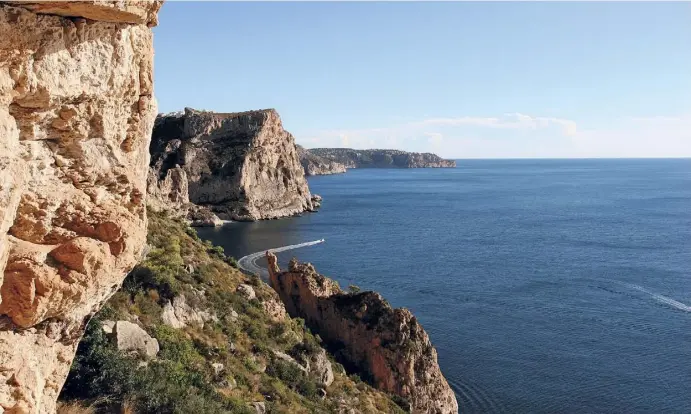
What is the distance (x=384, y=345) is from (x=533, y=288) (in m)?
30.7

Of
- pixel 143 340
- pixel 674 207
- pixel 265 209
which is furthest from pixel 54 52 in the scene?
pixel 674 207

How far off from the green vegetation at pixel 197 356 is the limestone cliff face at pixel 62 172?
4.52 m

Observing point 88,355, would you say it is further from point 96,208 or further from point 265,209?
point 265,209

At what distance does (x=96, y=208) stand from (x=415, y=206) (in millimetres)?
115361

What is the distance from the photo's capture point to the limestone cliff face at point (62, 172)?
23.0 ft

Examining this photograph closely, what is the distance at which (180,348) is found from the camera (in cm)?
1698

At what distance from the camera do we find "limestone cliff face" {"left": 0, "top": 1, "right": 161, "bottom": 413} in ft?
23.0

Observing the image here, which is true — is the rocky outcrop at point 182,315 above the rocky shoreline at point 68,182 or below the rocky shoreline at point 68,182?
below

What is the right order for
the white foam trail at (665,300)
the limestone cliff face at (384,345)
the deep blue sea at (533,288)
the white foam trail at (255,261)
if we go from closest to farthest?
the limestone cliff face at (384,345) → the deep blue sea at (533,288) → the white foam trail at (665,300) → the white foam trail at (255,261)

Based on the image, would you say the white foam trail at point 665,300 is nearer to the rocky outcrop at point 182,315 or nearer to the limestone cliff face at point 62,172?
the rocky outcrop at point 182,315

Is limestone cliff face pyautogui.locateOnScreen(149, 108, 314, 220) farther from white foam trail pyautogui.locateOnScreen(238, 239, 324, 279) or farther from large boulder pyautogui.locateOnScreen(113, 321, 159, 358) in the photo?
large boulder pyautogui.locateOnScreen(113, 321, 159, 358)

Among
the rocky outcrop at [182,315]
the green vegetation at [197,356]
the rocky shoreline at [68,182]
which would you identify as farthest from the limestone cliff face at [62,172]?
the rocky outcrop at [182,315]

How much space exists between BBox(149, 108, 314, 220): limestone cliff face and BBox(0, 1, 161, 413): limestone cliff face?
8845 centimetres

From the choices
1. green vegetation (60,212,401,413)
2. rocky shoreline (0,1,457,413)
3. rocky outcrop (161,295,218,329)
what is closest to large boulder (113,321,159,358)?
rocky shoreline (0,1,457,413)
